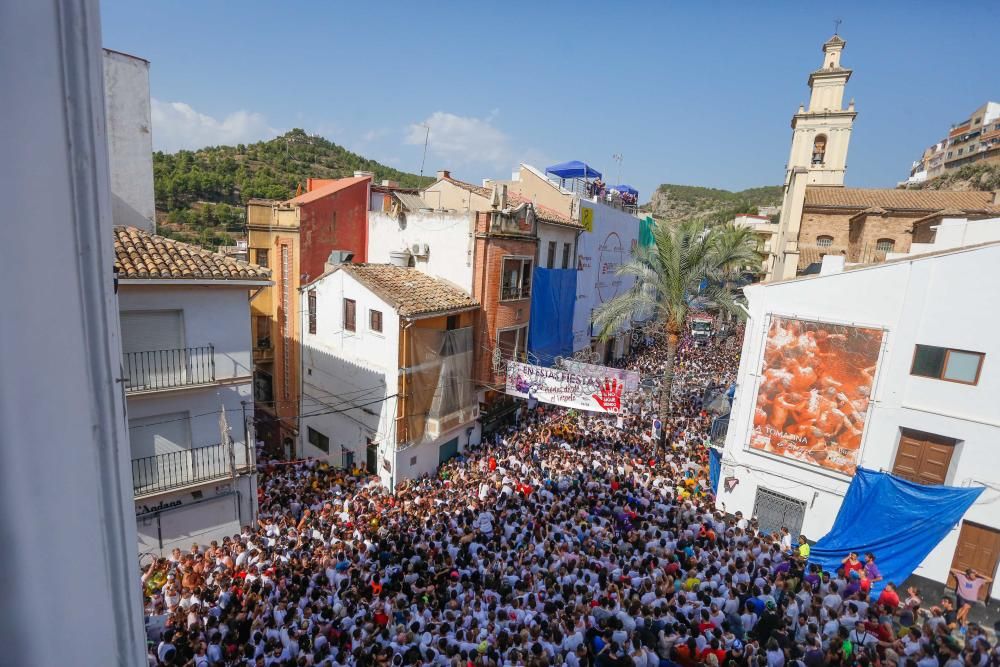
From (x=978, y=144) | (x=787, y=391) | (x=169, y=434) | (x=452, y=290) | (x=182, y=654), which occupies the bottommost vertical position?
(x=182, y=654)

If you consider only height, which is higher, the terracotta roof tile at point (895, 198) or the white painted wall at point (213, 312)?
the terracotta roof tile at point (895, 198)

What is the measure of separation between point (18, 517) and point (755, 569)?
41.7ft

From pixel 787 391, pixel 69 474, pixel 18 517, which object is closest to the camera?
pixel 18 517

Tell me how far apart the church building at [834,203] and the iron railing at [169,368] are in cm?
2842

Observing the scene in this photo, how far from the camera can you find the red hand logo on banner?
634 inches

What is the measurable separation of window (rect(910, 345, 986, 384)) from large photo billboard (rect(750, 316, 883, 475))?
85 centimetres

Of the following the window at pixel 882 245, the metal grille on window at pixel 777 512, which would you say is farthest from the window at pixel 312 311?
the window at pixel 882 245

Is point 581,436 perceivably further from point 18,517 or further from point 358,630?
point 18,517

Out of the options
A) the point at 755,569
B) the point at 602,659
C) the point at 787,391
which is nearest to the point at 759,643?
the point at 755,569

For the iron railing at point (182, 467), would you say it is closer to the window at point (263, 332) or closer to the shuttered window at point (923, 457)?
the window at point (263, 332)

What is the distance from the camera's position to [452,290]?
19.1m

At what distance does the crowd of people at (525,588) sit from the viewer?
8.28 meters

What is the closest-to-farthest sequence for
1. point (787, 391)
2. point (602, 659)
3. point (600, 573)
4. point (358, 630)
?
1. point (602, 659)
2. point (358, 630)
3. point (600, 573)
4. point (787, 391)

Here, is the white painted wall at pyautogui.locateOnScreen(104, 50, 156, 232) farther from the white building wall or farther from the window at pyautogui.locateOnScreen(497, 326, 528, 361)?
the window at pyautogui.locateOnScreen(497, 326, 528, 361)
